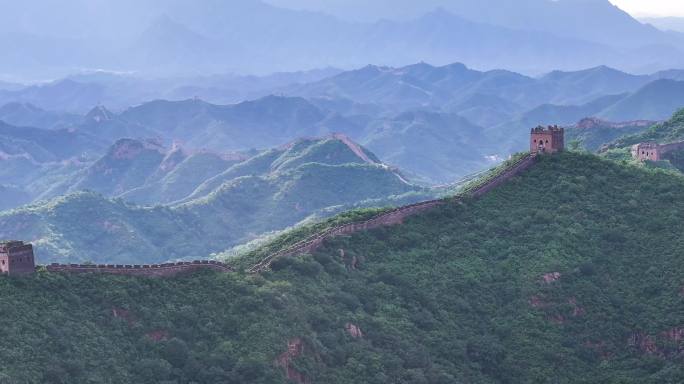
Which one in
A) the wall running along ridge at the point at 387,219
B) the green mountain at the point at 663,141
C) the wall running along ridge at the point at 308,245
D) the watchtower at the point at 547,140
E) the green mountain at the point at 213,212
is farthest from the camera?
the green mountain at the point at 213,212

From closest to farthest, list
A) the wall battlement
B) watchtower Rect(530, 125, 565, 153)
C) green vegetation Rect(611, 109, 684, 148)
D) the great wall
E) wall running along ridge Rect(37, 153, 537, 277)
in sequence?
1. wall running along ridge Rect(37, 153, 537, 277)
2. the great wall
3. watchtower Rect(530, 125, 565, 153)
4. the wall battlement
5. green vegetation Rect(611, 109, 684, 148)

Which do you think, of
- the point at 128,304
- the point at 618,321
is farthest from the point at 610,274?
the point at 128,304

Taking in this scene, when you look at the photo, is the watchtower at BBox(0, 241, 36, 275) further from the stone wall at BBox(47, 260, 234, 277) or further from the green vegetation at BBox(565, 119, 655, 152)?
the green vegetation at BBox(565, 119, 655, 152)

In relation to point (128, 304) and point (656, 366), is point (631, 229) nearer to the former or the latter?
point (656, 366)

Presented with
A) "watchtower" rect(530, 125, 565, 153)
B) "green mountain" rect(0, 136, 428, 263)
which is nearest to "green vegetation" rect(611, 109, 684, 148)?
"green mountain" rect(0, 136, 428, 263)

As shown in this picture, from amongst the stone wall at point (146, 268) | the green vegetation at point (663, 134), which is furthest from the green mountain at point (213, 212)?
the stone wall at point (146, 268)

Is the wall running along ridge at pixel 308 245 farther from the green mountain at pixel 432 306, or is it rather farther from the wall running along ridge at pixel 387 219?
the green mountain at pixel 432 306

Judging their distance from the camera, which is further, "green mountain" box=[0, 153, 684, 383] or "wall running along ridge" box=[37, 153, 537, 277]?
"wall running along ridge" box=[37, 153, 537, 277]
